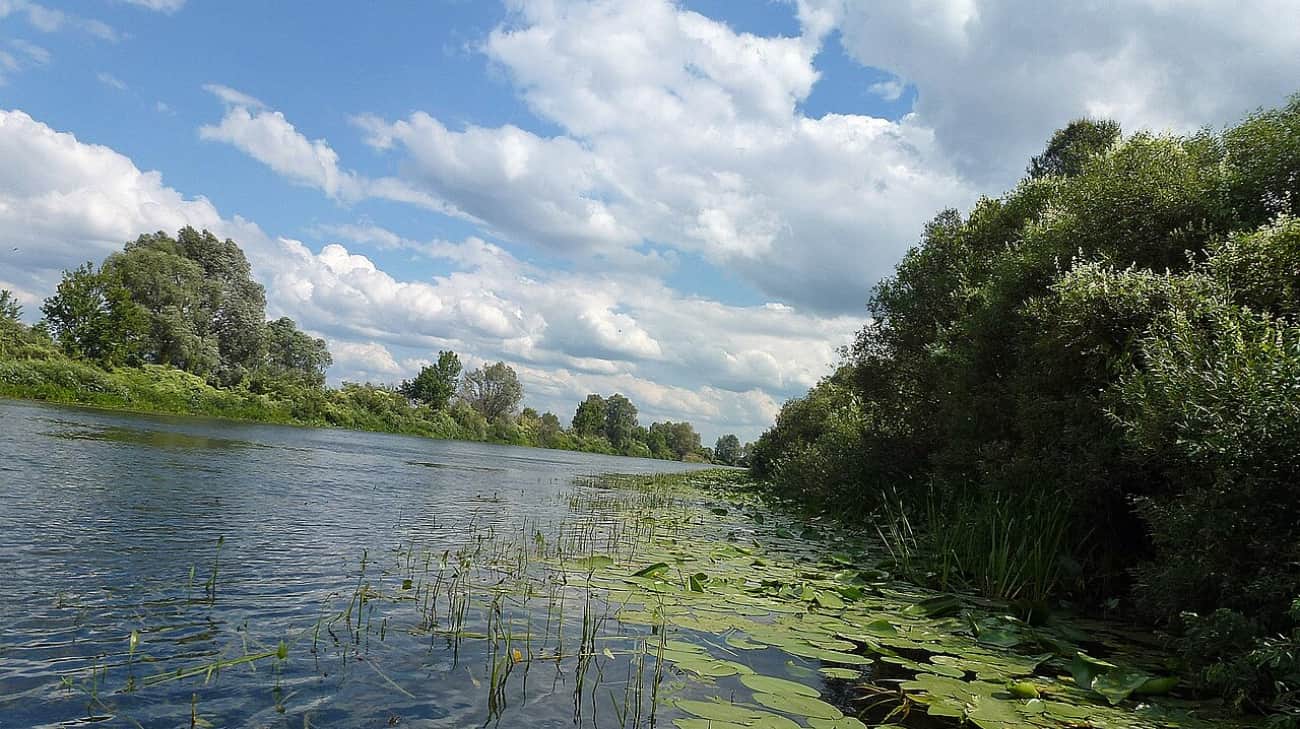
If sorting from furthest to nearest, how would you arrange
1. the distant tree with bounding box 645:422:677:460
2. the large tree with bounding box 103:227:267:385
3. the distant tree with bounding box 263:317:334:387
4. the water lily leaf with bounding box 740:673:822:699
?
the distant tree with bounding box 645:422:677:460 < the distant tree with bounding box 263:317:334:387 < the large tree with bounding box 103:227:267:385 < the water lily leaf with bounding box 740:673:822:699

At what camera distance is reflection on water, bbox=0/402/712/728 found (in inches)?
191

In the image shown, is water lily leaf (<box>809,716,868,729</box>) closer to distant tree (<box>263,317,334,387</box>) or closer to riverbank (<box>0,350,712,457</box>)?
riverbank (<box>0,350,712,457</box>)

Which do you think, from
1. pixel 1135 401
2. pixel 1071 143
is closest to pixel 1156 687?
pixel 1135 401

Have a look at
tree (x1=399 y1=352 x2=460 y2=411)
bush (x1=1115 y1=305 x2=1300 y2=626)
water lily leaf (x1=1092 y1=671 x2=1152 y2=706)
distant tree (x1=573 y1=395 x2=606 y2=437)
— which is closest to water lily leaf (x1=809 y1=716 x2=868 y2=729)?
water lily leaf (x1=1092 y1=671 x2=1152 y2=706)

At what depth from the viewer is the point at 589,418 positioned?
148625mm

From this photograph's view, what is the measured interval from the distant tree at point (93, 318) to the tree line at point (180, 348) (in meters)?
0.08

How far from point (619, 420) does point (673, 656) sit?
15250cm

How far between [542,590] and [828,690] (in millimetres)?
4148

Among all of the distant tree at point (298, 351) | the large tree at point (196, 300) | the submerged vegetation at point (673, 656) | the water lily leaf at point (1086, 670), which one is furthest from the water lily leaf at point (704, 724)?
the distant tree at point (298, 351)

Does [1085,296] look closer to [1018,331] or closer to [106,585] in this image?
[1018,331]

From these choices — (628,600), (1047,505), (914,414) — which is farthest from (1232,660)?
(914,414)

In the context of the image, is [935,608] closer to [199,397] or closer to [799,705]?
[799,705]

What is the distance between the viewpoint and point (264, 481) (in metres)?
19.3

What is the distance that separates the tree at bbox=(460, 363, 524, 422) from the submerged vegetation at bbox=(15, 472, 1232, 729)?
4305 inches
